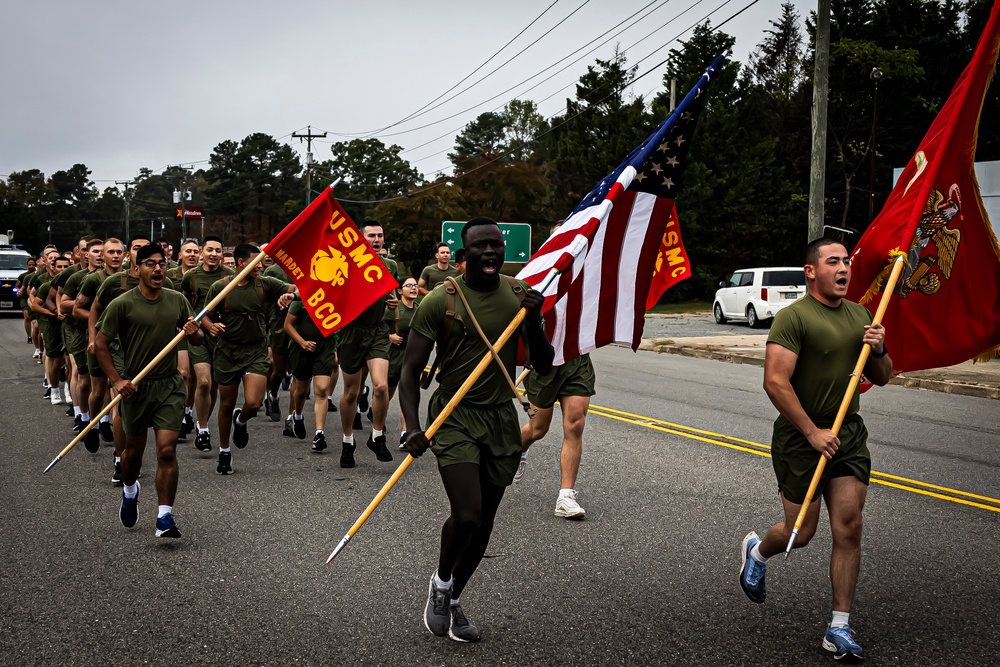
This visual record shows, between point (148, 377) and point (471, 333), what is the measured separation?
2958 mm

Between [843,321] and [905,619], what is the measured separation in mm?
1467

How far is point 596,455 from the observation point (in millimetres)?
9883

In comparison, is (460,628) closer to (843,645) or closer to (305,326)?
(843,645)

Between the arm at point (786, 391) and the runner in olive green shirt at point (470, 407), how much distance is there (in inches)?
43.4

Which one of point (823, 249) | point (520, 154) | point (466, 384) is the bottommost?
point (466, 384)

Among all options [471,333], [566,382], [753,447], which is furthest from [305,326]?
[471,333]

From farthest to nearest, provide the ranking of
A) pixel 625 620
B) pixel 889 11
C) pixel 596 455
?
1. pixel 889 11
2. pixel 596 455
3. pixel 625 620

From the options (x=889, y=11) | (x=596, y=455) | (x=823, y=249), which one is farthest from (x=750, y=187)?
(x=823, y=249)

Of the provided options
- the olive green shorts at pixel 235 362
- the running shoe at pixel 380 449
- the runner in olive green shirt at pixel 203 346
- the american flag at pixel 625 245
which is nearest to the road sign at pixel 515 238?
the runner in olive green shirt at pixel 203 346

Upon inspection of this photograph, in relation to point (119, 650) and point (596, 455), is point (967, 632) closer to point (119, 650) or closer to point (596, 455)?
point (119, 650)

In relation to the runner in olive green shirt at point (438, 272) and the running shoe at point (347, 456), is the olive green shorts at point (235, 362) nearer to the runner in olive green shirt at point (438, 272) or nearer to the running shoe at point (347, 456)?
the running shoe at point (347, 456)

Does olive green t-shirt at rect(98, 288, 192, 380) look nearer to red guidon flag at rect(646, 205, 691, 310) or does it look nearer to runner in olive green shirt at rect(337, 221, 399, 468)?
runner in olive green shirt at rect(337, 221, 399, 468)

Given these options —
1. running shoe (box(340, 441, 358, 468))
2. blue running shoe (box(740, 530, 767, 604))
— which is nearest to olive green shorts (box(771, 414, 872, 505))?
blue running shoe (box(740, 530, 767, 604))

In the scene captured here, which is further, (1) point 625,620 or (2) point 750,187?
(2) point 750,187
